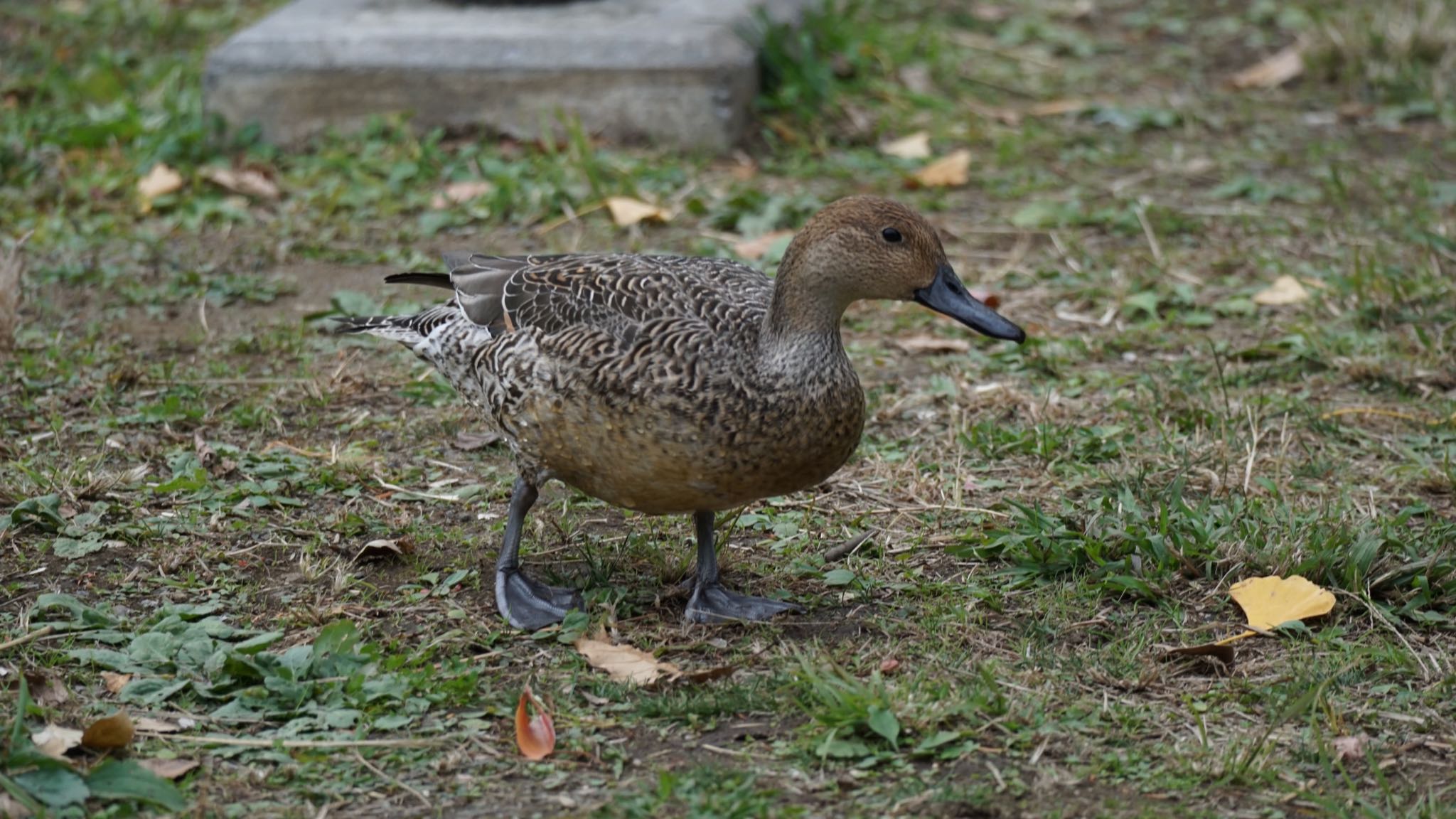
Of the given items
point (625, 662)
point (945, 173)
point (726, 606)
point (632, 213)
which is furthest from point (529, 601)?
point (945, 173)

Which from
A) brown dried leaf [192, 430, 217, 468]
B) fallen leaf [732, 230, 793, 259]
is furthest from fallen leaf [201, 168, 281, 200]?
brown dried leaf [192, 430, 217, 468]

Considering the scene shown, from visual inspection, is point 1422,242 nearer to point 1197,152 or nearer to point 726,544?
point 1197,152

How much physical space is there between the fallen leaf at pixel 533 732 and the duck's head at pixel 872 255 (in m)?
1.11

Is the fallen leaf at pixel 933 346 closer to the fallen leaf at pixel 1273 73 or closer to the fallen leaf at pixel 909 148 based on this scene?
the fallen leaf at pixel 909 148

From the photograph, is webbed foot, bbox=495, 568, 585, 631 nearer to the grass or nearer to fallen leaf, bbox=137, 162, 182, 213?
the grass

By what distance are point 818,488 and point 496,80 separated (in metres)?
3.18

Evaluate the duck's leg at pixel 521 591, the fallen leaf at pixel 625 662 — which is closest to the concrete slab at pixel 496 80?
the duck's leg at pixel 521 591

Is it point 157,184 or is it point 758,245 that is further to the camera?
point 157,184

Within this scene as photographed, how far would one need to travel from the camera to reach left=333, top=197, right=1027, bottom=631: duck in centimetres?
348

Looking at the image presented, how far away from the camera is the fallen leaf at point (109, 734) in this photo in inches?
119

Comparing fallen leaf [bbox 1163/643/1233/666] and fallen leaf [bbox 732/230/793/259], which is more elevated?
fallen leaf [bbox 732/230/793/259]

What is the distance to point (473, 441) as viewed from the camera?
15.7 ft

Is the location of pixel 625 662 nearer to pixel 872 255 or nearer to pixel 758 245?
pixel 872 255

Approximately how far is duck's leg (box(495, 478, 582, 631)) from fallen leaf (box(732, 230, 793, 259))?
2.28m
